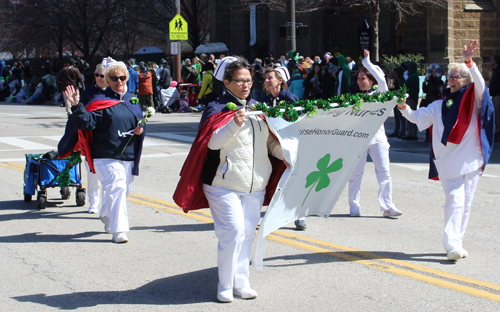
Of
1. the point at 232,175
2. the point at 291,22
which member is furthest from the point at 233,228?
the point at 291,22

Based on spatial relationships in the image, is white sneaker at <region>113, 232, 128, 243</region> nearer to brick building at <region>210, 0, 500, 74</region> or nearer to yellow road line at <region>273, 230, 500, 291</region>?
yellow road line at <region>273, 230, 500, 291</region>

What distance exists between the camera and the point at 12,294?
5035mm

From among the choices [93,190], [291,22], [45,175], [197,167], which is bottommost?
[93,190]

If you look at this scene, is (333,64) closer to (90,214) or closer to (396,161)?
(396,161)

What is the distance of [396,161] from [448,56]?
52.0 feet

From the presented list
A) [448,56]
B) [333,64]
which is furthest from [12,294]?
[448,56]

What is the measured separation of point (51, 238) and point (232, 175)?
10.6ft

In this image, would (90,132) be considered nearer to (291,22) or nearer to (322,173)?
(322,173)

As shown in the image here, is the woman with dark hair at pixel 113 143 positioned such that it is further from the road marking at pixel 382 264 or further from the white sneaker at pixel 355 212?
the white sneaker at pixel 355 212

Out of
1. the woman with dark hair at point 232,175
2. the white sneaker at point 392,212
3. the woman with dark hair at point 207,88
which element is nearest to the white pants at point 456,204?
the white sneaker at point 392,212

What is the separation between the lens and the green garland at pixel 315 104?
4570mm

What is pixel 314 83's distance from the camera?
16.2m

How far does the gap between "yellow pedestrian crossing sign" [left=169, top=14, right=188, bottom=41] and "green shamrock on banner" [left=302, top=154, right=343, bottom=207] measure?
20484mm

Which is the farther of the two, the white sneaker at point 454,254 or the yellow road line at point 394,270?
the white sneaker at point 454,254
